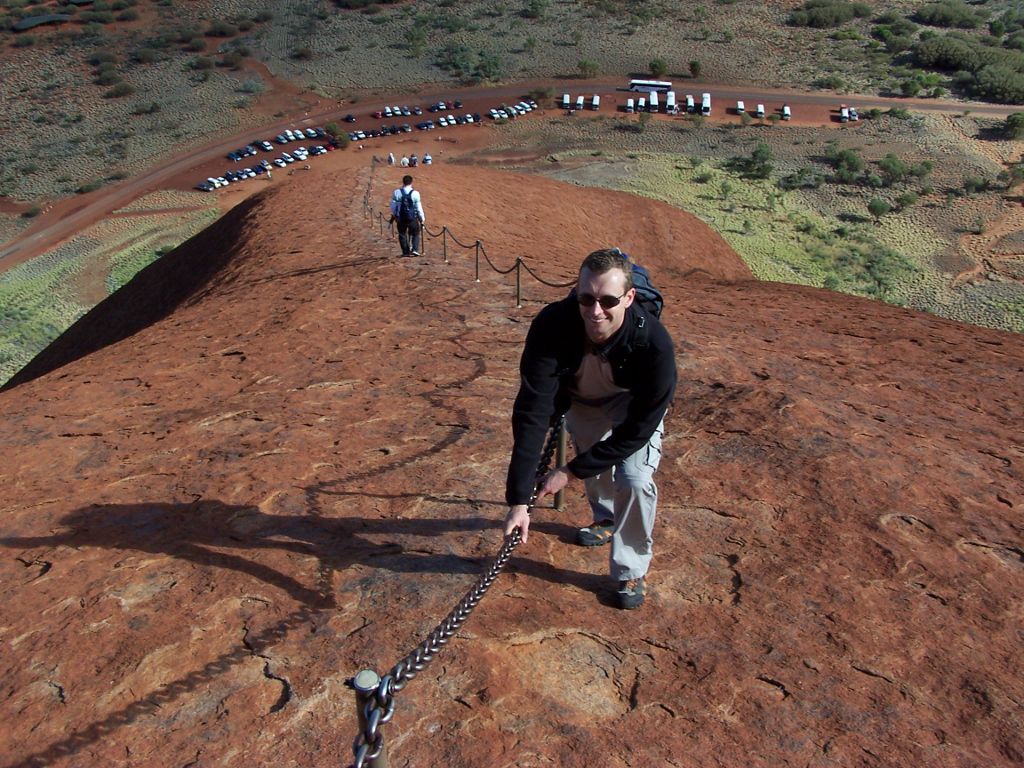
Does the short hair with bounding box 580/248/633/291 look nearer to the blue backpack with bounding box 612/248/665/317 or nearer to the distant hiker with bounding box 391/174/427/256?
the blue backpack with bounding box 612/248/665/317

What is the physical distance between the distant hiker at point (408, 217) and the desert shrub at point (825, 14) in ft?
189

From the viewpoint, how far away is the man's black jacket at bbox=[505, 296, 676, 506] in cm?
341

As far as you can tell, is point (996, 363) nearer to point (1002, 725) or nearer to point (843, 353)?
point (843, 353)

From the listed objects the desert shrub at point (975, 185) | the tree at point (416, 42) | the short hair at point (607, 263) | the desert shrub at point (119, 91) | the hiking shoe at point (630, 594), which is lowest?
the desert shrub at point (975, 185)

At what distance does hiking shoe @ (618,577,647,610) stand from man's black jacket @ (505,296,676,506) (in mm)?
944

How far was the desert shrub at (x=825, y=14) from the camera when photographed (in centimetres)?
5847

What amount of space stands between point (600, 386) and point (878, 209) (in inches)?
1288

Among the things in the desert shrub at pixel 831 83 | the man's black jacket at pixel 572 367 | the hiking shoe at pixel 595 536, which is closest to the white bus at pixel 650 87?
the desert shrub at pixel 831 83

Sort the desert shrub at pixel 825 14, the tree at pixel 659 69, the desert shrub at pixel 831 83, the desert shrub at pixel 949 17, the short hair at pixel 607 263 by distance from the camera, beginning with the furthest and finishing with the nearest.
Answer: the desert shrub at pixel 949 17, the desert shrub at pixel 825 14, the tree at pixel 659 69, the desert shrub at pixel 831 83, the short hair at pixel 607 263

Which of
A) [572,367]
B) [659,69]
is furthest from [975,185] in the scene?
[572,367]

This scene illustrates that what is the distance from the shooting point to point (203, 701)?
3723 millimetres

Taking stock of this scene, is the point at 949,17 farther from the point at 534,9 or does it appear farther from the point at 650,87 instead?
the point at 534,9

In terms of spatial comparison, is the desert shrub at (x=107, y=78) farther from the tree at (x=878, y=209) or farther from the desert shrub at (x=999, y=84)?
the desert shrub at (x=999, y=84)

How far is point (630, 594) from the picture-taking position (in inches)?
166
